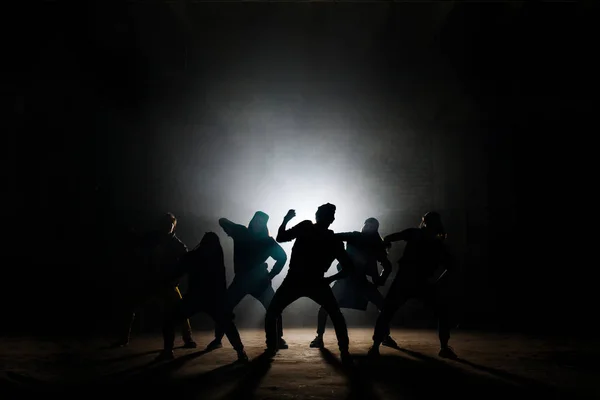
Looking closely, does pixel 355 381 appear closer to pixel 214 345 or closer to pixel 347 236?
pixel 347 236

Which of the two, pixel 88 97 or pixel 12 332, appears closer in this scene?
pixel 12 332

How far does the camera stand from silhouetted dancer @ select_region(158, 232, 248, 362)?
19.2 ft

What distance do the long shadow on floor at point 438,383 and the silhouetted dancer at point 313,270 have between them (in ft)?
1.79

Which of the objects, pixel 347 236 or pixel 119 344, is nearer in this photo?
pixel 347 236

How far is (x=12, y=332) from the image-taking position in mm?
10445

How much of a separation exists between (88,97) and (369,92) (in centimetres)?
656

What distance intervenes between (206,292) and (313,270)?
4.08ft

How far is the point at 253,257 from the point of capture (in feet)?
22.9

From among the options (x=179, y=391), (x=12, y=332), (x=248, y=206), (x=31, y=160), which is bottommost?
(x=179, y=391)

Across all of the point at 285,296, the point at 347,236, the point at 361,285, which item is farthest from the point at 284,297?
the point at 361,285

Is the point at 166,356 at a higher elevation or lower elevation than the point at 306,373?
higher

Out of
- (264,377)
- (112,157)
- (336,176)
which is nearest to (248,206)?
(336,176)

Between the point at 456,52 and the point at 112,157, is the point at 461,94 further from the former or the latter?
the point at 112,157

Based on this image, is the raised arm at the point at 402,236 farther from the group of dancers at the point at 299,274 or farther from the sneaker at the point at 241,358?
the sneaker at the point at 241,358
